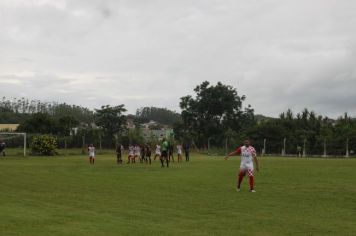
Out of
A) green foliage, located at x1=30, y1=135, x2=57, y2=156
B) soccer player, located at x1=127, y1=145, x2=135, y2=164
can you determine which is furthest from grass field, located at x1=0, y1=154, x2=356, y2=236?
green foliage, located at x1=30, y1=135, x2=57, y2=156

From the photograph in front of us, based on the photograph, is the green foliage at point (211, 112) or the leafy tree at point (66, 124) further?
the green foliage at point (211, 112)

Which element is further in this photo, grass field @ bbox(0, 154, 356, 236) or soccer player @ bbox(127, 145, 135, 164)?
soccer player @ bbox(127, 145, 135, 164)

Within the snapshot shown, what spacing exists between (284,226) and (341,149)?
2699 inches

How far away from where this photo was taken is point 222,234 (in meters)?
10.7

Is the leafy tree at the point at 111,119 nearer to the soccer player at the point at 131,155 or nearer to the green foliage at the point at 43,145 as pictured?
the green foliage at the point at 43,145

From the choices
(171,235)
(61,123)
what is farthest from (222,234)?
(61,123)

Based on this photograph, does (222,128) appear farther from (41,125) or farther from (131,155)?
(131,155)

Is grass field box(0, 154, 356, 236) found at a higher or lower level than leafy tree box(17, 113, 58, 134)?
lower

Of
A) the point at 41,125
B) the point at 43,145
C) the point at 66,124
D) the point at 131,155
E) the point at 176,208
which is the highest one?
the point at 66,124

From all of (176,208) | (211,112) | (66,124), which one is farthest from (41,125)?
(176,208)

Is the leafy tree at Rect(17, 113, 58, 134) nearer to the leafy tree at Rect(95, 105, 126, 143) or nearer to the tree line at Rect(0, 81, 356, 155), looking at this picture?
the tree line at Rect(0, 81, 356, 155)

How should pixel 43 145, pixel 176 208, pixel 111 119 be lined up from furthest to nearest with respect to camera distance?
1. pixel 111 119
2. pixel 43 145
3. pixel 176 208

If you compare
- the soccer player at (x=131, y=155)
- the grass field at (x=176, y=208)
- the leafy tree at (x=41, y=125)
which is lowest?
the grass field at (x=176, y=208)

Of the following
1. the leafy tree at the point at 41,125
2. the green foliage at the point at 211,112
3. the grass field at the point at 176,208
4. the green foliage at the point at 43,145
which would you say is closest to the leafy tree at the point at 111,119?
the green foliage at the point at 211,112
